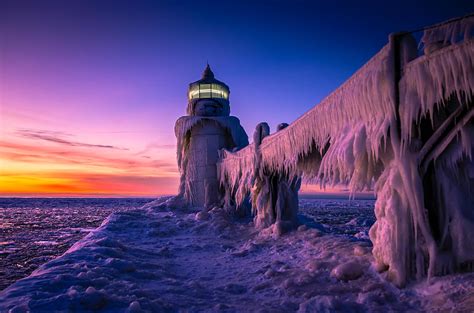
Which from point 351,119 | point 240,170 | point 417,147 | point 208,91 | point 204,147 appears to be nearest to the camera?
point 417,147

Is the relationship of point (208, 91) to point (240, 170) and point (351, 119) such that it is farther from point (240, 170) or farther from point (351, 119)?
point (351, 119)

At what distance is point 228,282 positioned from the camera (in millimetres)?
5113

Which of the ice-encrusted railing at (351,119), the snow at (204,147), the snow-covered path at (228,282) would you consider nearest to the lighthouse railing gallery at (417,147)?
the ice-encrusted railing at (351,119)

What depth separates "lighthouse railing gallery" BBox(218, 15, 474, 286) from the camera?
11.5 feet

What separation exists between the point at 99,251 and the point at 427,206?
6124 mm

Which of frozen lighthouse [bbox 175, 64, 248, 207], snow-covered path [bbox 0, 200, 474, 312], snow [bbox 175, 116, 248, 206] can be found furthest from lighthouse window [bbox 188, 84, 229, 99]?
snow-covered path [bbox 0, 200, 474, 312]

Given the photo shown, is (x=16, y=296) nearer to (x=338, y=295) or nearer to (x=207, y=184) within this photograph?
(x=338, y=295)

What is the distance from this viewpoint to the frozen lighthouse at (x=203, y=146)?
17.6 metres

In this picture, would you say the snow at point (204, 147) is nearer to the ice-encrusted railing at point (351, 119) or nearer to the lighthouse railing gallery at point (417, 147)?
the ice-encrusted railing at point (351, 119)

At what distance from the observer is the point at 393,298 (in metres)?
3.81

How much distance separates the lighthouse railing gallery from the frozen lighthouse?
12.9 m

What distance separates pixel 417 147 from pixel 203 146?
47.7 feet

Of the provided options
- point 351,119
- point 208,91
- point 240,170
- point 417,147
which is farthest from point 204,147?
point 417,147

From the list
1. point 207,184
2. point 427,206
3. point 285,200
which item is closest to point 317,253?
point 427,206
